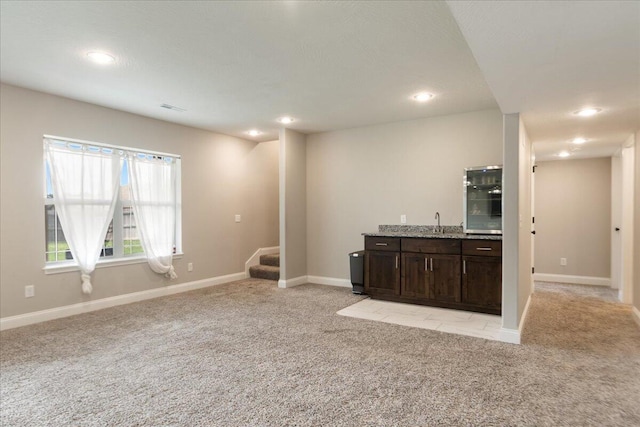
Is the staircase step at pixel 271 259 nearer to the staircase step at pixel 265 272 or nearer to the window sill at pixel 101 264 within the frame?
the staircase step at pixel 265 272

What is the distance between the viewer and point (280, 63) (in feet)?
11.3

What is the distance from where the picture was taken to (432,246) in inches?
187

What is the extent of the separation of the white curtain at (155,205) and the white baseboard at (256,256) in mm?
1547

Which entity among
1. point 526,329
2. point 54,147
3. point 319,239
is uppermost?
point 54,147

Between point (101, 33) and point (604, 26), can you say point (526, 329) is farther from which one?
point (101, 33)

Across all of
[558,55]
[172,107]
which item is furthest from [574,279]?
[172,107]

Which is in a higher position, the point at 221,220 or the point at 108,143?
the point at 108,143

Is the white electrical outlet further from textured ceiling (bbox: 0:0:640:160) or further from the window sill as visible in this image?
textured ceiling (bbox: 0:0:640:160)

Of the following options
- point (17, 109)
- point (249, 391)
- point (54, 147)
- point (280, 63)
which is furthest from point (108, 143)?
point (249, 391)

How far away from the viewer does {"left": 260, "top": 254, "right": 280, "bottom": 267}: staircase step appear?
6926mm

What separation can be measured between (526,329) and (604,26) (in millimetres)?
3002

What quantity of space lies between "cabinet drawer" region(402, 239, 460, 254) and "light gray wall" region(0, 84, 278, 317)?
326 centimetres

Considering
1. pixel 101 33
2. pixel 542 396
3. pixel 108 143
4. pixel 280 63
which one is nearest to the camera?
pixel 542 396

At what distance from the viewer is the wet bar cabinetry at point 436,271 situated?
14.3 feet
